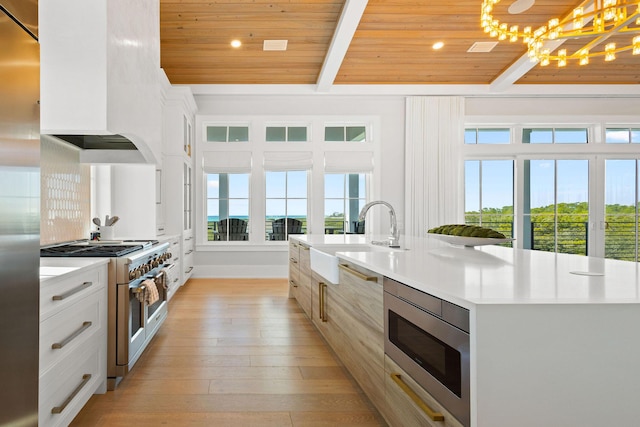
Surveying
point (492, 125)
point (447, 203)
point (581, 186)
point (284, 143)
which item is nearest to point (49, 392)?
point (284, 143)

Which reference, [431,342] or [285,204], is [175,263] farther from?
[431,342]

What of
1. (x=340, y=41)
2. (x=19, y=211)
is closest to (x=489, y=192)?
(x=340, y=41)

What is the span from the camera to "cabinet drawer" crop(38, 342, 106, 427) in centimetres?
174

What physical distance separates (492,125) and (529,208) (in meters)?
1.43

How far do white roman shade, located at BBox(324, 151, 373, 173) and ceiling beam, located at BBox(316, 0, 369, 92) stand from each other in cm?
99

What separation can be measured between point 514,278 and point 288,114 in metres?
5.70

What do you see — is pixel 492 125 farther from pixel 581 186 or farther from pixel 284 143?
pixel 284 143

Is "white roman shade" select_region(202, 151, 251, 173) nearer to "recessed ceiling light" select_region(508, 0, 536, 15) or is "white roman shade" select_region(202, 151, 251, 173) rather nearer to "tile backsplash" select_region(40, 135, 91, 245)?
"tile backsplash" select_region(40, 135, 91, 245)

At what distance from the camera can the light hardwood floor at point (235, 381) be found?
84.0 inches

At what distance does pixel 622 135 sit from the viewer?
7.09 metres

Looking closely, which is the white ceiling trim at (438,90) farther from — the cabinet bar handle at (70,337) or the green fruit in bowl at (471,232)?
the cabinet bar handle at (70,337)

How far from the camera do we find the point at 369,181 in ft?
23.0

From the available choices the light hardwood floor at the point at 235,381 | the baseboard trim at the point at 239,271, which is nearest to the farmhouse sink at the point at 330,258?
the light hardwood floor at the point at 235,381

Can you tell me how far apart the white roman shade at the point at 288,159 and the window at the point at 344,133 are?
42 cm
